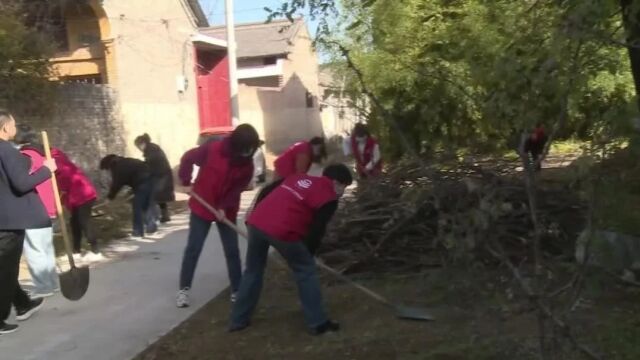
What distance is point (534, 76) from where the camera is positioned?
3.91 metres

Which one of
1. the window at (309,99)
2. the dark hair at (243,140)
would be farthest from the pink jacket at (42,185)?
the window at (309,99)

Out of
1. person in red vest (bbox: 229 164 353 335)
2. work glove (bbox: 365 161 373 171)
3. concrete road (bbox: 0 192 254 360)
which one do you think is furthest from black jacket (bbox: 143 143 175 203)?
person in red vest (bbox: 229 164 353 335)

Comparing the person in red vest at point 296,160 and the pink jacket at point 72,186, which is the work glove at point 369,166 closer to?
the person in red vest at point 296,160

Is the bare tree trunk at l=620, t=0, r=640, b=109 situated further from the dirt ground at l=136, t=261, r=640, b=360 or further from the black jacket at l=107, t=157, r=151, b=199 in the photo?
the black jacket at l=107, t=157, r=151, b=199

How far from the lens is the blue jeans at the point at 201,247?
22.8 feet

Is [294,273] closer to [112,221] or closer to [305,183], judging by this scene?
[305,183]

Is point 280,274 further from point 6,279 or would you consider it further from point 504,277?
point 504,277

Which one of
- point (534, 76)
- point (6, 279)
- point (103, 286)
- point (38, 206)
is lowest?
point (103, 286)

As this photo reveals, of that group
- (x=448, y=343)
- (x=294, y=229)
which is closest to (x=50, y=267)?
(x=294, y=229)

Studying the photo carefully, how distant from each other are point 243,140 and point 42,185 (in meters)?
2.51

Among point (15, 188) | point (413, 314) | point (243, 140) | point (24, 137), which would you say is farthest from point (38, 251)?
point (413, 314)

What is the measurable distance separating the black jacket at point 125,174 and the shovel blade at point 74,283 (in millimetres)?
4213

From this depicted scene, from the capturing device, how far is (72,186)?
9.06 metres

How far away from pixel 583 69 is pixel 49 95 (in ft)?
44.0
